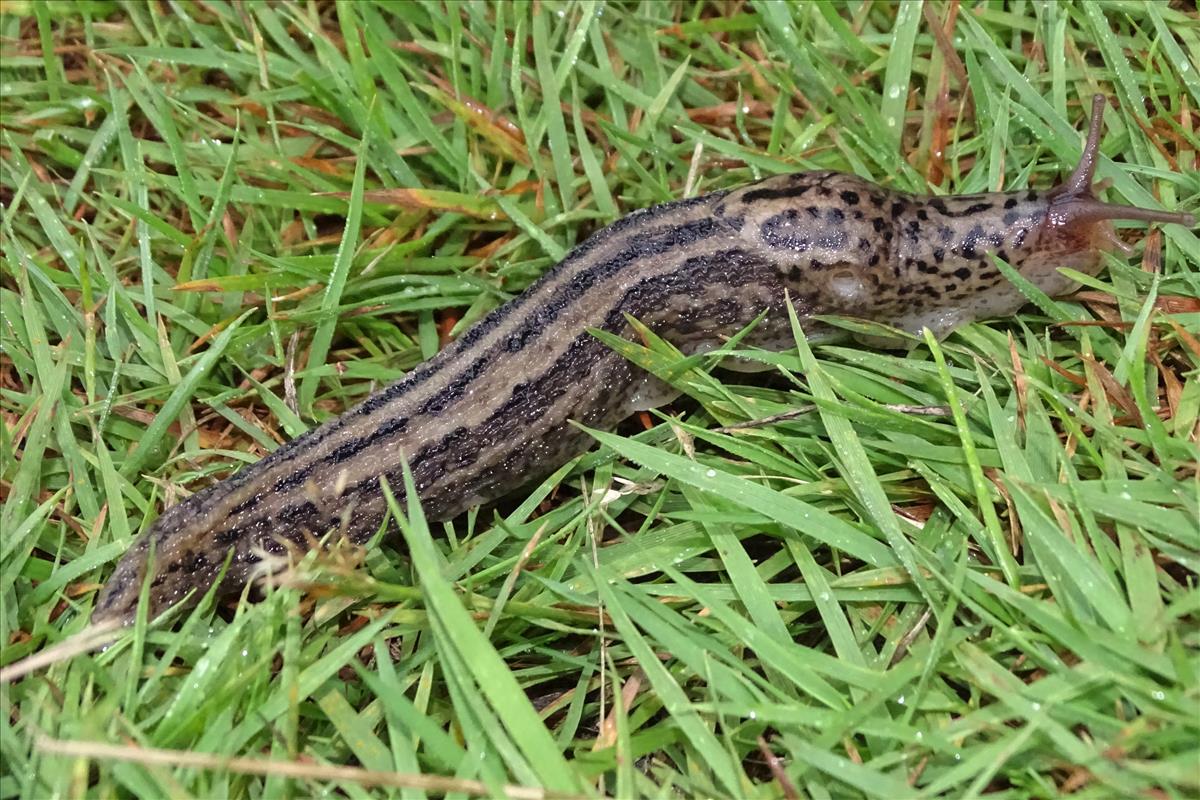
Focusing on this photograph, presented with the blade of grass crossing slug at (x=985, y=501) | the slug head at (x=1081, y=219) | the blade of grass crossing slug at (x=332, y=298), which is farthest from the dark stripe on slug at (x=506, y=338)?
the slug head at (x=1081, y=219)

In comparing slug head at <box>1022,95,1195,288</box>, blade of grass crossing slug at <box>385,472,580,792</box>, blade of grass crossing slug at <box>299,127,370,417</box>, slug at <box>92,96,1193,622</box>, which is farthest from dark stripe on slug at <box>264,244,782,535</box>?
slug head at <box>1022,95,1195,288</box>

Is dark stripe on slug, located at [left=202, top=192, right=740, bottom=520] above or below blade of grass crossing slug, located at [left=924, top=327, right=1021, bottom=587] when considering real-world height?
above

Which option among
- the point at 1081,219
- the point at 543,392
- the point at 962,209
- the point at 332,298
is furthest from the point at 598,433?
the point at 1081,219

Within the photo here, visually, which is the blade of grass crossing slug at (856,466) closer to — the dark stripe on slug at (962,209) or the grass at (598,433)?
the grass at (598,433)

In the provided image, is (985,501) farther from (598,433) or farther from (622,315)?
(622,315)

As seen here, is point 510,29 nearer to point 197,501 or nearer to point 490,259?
point 490,259

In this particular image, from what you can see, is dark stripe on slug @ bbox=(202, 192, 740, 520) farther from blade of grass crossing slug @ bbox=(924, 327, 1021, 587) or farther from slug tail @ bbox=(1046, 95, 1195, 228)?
slug tail @ bbox=(1046, 95, 1195, 228)
